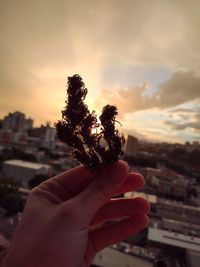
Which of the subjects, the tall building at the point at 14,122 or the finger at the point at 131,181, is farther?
the tall building at the point at 14,122

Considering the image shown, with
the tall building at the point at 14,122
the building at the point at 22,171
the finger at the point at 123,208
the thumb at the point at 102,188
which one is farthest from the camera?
the tall building at the point at 14,122

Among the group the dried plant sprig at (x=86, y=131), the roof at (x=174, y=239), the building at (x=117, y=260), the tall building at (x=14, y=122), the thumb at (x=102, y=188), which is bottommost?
the building at (x=117, y=260)

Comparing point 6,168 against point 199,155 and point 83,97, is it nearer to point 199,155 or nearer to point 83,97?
point 199,155

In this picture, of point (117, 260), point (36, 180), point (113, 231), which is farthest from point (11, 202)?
point (113, 231)

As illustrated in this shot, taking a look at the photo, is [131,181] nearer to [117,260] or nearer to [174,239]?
[117,260]

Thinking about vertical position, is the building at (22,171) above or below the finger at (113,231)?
Result: below

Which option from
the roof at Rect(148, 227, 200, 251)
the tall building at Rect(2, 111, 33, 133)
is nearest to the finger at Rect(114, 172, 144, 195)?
the roof at Rect(148, 227, 200, 251)

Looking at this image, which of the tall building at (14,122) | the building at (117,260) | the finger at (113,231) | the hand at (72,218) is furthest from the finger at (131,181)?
the tall building at (14,122)

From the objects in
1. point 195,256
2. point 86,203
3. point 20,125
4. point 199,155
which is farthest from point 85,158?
point 20,125

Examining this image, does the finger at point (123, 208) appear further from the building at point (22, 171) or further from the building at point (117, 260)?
the building at point (22, 171)
